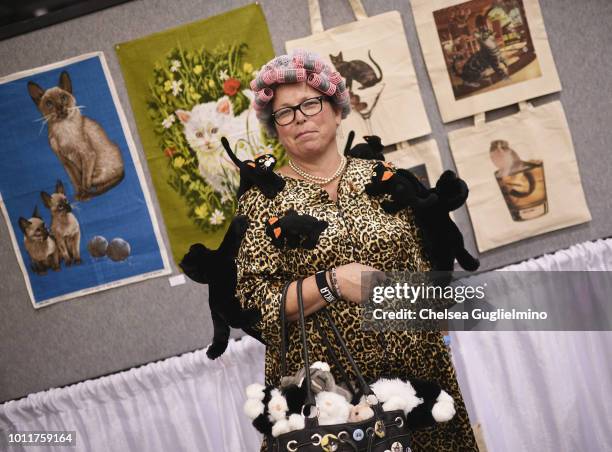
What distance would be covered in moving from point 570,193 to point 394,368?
1.23 metres

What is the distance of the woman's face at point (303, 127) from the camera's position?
4.14 feet

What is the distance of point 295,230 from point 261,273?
0.44 ft

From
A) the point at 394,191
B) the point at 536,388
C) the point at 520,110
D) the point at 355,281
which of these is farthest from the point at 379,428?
the point at 520,110

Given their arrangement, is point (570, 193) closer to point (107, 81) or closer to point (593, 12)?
point (593, 12)

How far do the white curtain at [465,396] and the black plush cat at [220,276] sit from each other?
2.34ft

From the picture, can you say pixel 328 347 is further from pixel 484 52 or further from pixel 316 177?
pixel 484 52

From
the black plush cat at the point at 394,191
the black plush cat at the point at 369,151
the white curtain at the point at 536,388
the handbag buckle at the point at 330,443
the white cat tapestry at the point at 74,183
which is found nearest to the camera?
the handbag buckle at the point at 330,443

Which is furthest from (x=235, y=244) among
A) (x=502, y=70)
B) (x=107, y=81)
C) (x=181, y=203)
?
(x=502, y=70)

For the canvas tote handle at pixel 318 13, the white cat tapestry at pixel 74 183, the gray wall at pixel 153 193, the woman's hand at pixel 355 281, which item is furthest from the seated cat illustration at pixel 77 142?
the woman's hand at pixel 355 281

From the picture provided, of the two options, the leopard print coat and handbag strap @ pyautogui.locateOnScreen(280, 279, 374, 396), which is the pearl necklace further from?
handbag strap @ pyautogui.locateOnScreen(280, 279, 374, 396)

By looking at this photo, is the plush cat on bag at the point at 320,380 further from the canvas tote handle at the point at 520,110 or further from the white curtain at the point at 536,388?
the canvas tote handle at the point at 520,110

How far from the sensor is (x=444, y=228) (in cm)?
131

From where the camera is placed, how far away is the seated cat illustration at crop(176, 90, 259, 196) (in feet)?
6.74

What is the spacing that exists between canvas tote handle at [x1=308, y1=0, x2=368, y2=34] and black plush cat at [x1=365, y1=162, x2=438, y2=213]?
0.94 m
